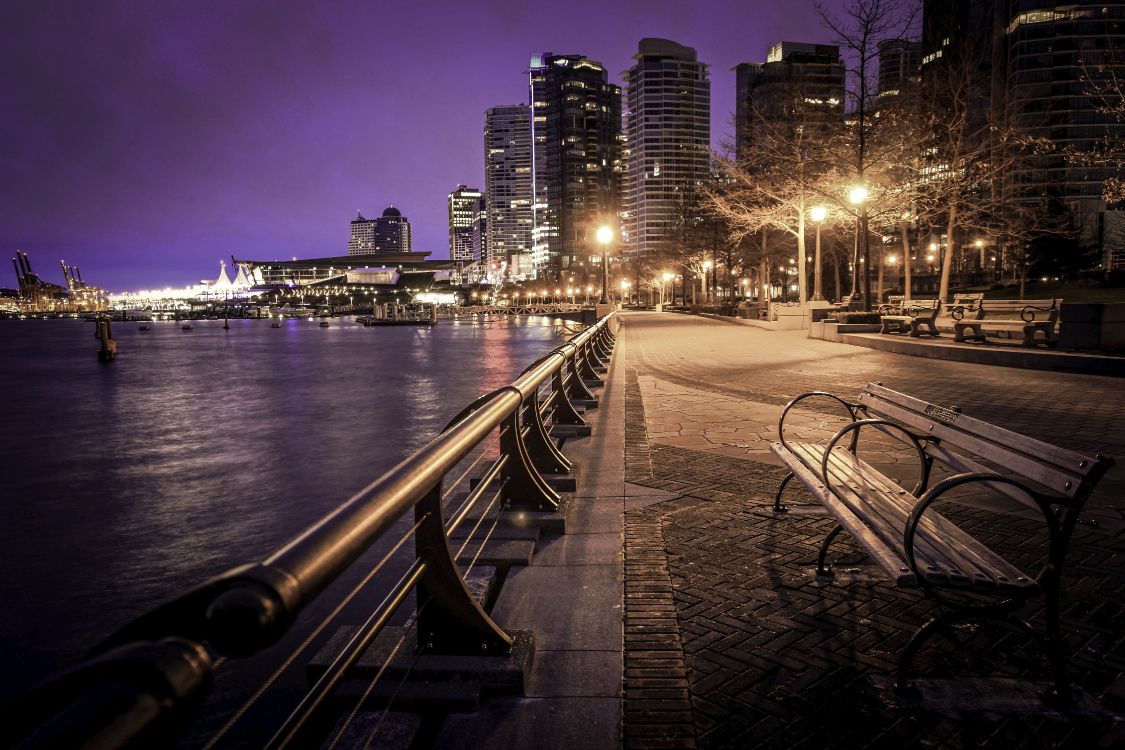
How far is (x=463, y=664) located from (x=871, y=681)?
6.02 feet

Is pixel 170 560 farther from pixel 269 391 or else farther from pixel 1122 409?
pixel 269 391

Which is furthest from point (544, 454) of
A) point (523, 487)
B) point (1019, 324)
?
point (1019, 324)

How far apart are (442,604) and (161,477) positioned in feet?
37.0

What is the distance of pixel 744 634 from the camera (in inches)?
139

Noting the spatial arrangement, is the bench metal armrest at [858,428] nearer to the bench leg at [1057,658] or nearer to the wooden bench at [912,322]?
the bench leg at [1057,658]

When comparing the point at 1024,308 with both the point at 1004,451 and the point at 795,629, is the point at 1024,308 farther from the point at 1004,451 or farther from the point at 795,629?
the point at 795,629

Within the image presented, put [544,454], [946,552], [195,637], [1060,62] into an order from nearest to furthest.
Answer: [195,637]
[946,552]
[544,454]
[1060,62]

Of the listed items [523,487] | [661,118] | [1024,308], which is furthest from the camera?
[661,118]

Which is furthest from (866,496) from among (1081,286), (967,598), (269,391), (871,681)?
(1081,286)

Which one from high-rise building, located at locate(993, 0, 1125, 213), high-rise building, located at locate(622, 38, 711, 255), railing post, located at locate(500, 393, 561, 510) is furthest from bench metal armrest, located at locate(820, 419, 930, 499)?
high-rise building, located at locate(622, 38, 711, 255)

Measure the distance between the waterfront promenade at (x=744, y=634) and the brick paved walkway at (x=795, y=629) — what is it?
1 cm

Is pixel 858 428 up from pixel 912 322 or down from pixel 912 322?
down

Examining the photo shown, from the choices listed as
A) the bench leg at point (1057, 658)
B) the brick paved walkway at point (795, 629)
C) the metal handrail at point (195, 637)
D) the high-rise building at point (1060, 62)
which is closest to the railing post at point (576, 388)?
the brick paved walkway at point (795, 629)

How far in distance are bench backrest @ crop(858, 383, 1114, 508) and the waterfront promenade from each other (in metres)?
0.88
